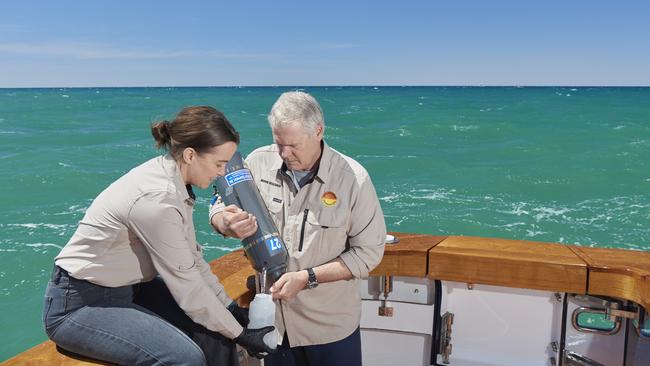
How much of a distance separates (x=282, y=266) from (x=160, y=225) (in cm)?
51

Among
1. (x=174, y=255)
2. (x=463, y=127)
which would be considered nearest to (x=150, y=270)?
(x=174, y=255)

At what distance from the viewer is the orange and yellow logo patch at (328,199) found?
77.2 inches

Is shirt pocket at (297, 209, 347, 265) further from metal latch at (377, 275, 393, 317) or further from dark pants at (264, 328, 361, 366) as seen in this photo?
metal latch at (377, 275, 393, 317)

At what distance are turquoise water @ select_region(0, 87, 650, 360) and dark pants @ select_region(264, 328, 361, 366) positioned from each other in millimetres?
927

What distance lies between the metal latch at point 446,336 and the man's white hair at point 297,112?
1175 mm

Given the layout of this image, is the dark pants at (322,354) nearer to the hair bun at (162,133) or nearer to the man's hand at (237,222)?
the man's hand at (237,222)

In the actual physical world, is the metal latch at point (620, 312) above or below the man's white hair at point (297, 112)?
below

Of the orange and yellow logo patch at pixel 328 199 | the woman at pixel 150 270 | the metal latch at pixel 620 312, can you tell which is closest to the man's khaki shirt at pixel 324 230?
the orange and yellow logo patch at pixel 328 199

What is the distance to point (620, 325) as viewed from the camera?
2.48 meters

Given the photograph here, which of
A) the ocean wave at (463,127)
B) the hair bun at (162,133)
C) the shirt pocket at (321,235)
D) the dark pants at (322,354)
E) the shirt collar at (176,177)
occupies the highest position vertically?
the hair bun at (162,133)

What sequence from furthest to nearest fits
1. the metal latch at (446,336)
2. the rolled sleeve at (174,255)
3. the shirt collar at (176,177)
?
the metal latch at (446,336) → the shirt collar at (176,177) → the rolled sleeve at (174,255)

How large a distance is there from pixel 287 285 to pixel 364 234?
12.3 inches

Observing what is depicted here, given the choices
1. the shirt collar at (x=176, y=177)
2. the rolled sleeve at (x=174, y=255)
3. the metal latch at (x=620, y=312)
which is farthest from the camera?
the metal latch at (x=620, y=312)

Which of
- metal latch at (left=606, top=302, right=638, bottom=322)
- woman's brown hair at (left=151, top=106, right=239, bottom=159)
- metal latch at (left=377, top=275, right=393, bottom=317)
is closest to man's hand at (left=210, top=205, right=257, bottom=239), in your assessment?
woman's brown hair at (left=151, top=106, right=239, bottom=159)
